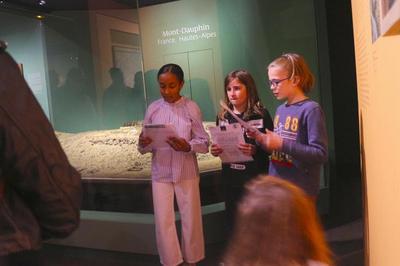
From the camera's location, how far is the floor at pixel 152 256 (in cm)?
376

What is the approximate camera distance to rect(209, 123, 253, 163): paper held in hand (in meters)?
2.94

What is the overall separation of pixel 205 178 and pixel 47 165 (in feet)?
10.8

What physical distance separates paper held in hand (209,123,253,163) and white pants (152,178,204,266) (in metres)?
0.49

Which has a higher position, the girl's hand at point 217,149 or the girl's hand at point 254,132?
the girl's hand at point 254,132

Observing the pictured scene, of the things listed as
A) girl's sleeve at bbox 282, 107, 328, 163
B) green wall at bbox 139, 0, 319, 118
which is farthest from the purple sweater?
green wall at bbox 139, 0, 319, 118

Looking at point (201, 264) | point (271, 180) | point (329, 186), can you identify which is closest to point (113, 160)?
point (201, 264)

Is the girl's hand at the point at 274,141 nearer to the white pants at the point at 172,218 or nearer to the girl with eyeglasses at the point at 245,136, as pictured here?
the girl with eyeglasses at the point at 245,136

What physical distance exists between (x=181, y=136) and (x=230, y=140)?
20.5 inches

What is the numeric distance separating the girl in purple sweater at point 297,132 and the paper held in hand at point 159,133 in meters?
0.81

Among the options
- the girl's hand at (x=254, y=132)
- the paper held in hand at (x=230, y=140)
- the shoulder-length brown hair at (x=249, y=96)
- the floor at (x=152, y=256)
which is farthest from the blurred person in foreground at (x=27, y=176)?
the floor at (x=152, y=256)

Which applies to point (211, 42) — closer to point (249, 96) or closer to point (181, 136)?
point (181, 136)

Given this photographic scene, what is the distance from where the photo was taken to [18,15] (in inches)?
182

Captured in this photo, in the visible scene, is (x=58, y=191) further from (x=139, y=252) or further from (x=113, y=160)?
(x=113, y=160)

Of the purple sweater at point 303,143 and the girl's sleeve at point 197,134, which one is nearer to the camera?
the purple sweater at point 303,143
